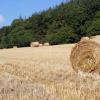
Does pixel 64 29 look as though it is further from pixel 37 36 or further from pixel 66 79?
pixel 66 79

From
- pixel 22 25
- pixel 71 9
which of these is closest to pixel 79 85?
pixel 71 9

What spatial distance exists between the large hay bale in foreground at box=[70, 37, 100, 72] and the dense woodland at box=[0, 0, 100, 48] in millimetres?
32278

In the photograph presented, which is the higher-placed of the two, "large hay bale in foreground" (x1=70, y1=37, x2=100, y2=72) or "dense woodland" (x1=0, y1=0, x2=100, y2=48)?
"dense woodland" (x1=0, y1=0, x2=100, y2=48)

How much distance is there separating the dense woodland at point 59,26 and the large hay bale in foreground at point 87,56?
32278 millimetres

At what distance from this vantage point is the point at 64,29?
175 feet

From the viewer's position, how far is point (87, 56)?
1169 centimetres

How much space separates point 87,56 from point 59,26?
4625 centimetres

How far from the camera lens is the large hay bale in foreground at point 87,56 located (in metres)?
10.9

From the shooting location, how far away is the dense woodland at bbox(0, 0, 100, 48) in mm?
49625

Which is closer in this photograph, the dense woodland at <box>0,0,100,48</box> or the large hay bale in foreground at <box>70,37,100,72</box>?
the large hay bale in foreground at <box>70,37,100,72</box>

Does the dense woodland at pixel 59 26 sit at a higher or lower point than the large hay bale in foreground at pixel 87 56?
higher

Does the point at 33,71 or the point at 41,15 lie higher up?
the point at 41,15

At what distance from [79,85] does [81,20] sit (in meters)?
46.2

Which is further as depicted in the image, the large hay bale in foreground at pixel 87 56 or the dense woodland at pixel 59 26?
the dense woodland at pixel 59 26
